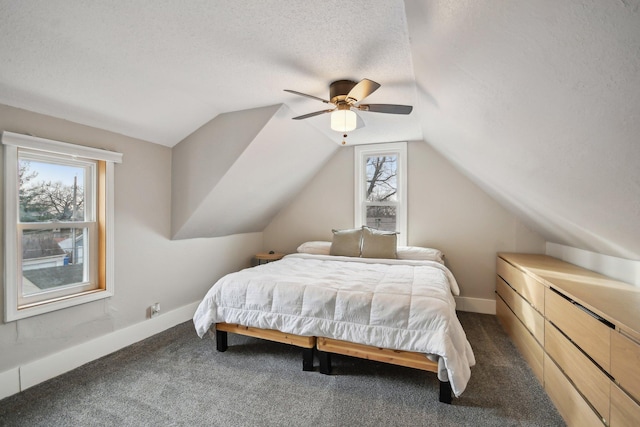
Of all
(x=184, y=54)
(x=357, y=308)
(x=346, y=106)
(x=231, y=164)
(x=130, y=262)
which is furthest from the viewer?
(x=231, y=164)

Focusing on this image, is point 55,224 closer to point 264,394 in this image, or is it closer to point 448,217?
point 264,394

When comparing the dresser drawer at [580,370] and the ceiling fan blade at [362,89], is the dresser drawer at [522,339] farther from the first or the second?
the ceiling fan blade at [362,89]

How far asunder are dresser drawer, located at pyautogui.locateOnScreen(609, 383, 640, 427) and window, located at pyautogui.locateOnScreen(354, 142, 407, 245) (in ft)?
8.77

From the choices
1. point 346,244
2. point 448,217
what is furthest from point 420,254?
point 346,244

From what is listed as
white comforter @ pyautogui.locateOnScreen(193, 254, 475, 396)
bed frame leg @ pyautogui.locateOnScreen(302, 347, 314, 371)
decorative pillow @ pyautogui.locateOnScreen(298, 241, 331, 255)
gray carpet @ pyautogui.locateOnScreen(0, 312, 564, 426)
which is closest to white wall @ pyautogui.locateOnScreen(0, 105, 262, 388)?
gray carpet @ pyautogui.locateOnScreen(0, 312, 564, 426)

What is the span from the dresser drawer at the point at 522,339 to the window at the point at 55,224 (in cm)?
350

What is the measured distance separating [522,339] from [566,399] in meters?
0.86

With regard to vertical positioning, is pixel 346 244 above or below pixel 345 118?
below

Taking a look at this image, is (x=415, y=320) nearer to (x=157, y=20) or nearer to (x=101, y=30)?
(x=157, y=20)

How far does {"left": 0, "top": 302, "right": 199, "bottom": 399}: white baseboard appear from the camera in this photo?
6.20 ft

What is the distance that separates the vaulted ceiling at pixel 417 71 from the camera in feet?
2.81

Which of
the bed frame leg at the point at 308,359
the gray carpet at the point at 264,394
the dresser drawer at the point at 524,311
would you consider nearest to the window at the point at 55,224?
the gray carpet at the point at 264,394

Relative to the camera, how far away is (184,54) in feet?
5.79

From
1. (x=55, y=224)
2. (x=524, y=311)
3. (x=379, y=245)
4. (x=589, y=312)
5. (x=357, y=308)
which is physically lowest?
(x=524, y=311)
